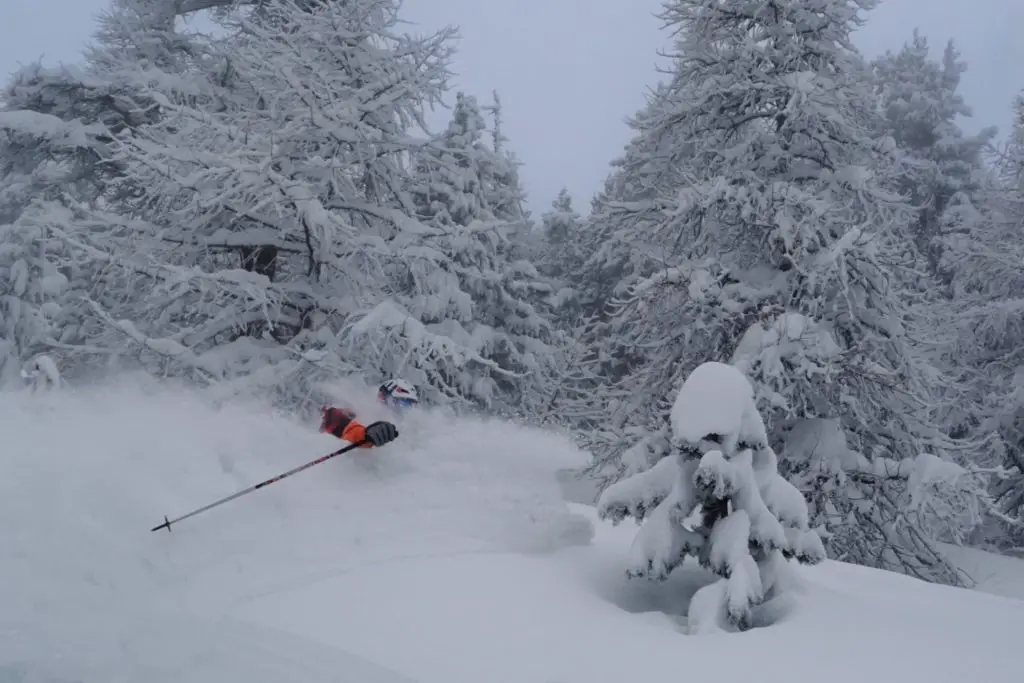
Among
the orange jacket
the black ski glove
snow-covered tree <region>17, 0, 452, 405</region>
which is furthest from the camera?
snow-covered tree <region>17, 0, 452, 405</region>

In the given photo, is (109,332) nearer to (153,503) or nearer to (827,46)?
(153,503)

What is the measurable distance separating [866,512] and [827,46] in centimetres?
637

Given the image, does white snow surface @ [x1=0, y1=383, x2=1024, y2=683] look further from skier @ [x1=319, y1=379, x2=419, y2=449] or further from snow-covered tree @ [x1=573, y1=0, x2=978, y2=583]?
snow-covered tree @ [x1=573, y1=0, x2=978, y2=583]

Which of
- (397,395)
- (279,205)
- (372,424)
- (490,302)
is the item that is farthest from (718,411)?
(490,302)

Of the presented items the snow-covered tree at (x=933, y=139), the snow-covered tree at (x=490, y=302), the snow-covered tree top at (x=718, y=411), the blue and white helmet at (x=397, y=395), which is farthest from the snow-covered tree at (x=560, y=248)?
the snow-covered tree top at (x=718, y=411)

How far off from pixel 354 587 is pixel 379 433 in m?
1.71

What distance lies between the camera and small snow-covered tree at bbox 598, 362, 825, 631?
470cm

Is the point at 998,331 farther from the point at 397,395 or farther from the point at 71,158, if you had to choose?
the point at 71,158

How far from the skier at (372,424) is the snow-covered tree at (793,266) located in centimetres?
341

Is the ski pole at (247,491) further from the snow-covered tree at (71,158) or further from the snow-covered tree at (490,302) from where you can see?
the snow-covered tree at (490,302)

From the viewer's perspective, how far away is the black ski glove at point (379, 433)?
6000mm

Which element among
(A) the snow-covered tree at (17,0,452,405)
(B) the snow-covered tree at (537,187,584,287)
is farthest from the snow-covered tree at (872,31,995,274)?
(A) the snow-covered tree at (17,0,452,405)

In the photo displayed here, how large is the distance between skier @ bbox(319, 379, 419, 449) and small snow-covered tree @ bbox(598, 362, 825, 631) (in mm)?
1893

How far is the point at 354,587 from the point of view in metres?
4.48
